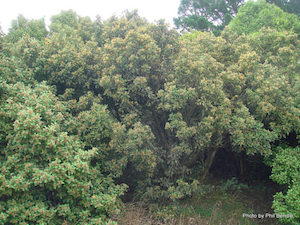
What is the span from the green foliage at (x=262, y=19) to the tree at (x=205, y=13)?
307 inches

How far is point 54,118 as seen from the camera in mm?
6836

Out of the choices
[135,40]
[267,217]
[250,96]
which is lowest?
[267,217]

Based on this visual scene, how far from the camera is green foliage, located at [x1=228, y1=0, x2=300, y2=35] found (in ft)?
53.0

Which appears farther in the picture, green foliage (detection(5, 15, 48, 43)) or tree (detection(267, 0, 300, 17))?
tree (detection(267, 0, 300, 17))

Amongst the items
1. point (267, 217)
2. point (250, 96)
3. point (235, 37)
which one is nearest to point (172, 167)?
point (250, 96)

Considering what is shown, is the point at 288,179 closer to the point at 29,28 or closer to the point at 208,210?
the point at 208,210

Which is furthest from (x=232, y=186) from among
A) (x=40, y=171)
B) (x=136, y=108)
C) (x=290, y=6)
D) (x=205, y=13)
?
(x=205, y=13)

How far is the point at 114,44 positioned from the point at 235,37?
15.0 feet

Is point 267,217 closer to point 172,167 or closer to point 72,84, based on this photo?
point 172,167

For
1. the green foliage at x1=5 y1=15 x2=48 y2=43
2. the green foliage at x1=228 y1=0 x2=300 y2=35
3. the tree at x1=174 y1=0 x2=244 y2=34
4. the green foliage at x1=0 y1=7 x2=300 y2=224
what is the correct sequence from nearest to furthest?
1. the green foliage at x1=0 y1=7 x2=300 y2=224
2. the green foliage at x1=5 y1=15 x2=48 y2=43
3. the green foliage at x1=228 y1=0 x2=300 y2=35
4. the tree at x1=174 y1=0 x2=244 y2=34

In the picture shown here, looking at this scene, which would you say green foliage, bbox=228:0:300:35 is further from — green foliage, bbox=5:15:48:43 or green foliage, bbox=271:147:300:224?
green foliage, bbox=5:15:48:43

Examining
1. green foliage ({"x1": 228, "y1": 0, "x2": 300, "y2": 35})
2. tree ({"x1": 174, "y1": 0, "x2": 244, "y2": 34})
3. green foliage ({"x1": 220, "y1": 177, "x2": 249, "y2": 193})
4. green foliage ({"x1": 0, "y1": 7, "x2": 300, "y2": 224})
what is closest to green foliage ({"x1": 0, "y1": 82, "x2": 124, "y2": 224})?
green foliage ({"x1": 0, "y1": 7, "x2": 300, "y2": 224})

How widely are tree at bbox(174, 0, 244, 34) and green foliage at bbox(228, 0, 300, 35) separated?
7792mm

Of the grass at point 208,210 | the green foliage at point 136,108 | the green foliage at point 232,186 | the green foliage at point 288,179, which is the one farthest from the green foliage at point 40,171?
the green foliage at point 232,186
